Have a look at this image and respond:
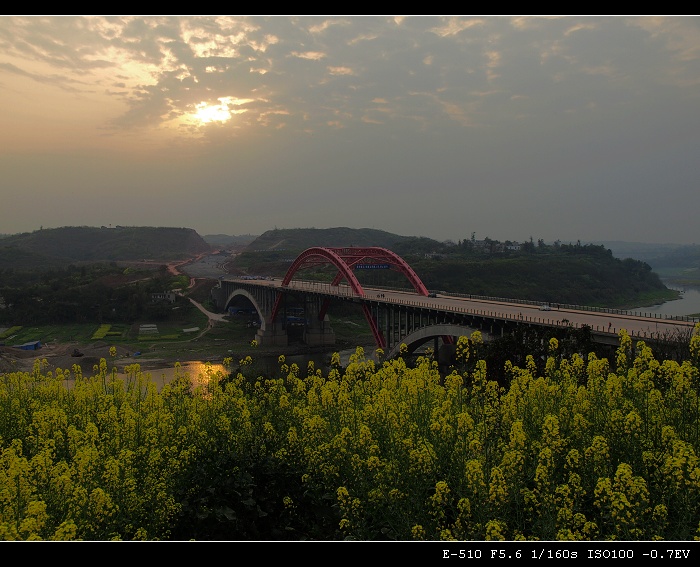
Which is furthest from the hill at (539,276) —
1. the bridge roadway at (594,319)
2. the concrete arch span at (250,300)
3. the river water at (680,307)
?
the bridge roadway at (594,319)

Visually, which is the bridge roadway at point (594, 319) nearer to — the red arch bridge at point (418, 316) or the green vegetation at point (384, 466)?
the red arch bridge at point (418, 316)

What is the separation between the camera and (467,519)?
762cm

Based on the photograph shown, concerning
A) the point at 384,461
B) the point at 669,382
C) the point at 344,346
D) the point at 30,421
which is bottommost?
the point at 344,346

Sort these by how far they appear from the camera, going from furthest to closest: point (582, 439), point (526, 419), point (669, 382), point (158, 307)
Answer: point (158, 307)
point (669, 382)
point (526, 419)
point (582, 439)

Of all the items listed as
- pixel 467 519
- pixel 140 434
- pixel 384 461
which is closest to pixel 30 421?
pixel 140 434

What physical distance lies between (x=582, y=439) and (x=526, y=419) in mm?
1287

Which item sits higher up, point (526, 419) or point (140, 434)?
point (526, 419)

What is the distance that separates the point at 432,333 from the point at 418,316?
211 inches

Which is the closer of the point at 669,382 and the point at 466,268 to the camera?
the point at 669,382

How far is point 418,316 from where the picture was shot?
44562mm

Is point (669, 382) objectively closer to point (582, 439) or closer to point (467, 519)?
point (582, 439)

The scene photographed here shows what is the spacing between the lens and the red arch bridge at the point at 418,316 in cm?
3272

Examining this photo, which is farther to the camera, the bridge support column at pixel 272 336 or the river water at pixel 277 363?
the bridge support column at pixel 272 336

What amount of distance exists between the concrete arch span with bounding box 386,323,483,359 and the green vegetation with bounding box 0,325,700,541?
22.3 meters
